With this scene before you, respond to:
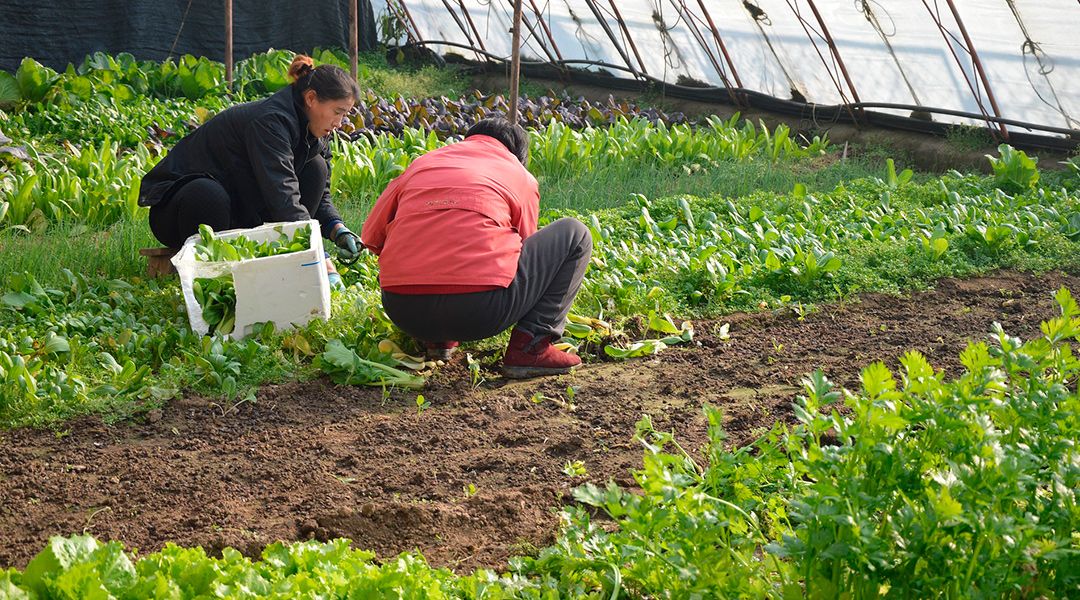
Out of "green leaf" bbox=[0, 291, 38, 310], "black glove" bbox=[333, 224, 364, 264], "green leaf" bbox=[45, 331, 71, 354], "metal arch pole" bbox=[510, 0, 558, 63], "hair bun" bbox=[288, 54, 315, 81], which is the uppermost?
"hair bun" bbox=[288, 54, 315, 81]

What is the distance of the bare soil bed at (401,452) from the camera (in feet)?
9.39

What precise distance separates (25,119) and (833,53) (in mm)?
6694

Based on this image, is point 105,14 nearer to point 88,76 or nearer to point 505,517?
point 88,76

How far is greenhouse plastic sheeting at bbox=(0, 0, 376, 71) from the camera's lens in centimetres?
998

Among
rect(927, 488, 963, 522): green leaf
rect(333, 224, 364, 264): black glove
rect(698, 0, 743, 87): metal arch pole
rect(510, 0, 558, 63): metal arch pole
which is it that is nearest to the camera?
rect(927, 488, 963, 522): green leaf

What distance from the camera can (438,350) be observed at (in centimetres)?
423

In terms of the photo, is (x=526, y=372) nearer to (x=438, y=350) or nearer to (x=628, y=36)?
(x=438, y=350)

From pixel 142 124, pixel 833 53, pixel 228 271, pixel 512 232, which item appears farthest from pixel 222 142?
pixel 833 53

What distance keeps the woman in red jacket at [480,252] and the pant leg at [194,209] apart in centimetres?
108

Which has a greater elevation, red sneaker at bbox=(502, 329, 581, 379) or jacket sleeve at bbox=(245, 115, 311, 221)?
jacket sleeve at bbox=(245, 115, 311, 221)

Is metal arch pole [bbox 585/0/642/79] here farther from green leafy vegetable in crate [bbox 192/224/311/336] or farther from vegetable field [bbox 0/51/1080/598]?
green leafy vegetable in crate [bbox 192/224/311/336]

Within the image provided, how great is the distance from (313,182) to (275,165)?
0.48 meters

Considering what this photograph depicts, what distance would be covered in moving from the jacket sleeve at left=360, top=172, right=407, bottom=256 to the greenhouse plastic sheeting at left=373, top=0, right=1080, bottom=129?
6.21 m

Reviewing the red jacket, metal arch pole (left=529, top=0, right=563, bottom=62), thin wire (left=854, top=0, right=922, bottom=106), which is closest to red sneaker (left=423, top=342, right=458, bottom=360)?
the red jacket
